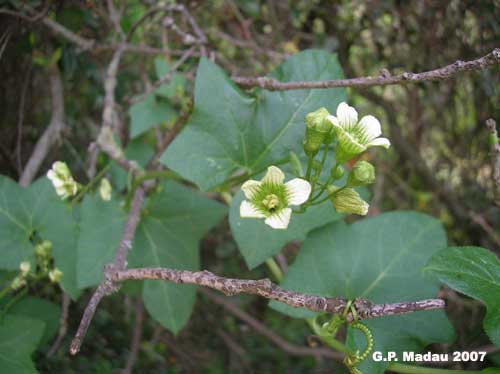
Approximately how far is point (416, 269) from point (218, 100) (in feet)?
2.11

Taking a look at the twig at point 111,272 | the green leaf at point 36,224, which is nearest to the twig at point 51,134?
the green leaf at point 36,224

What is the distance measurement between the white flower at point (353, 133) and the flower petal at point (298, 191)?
0.28 feet

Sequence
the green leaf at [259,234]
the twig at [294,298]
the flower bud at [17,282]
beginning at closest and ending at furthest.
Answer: the twig at [294,298] < the green leaf at [259,234] < the flower bud at [17,282]

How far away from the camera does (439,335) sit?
1174 mm

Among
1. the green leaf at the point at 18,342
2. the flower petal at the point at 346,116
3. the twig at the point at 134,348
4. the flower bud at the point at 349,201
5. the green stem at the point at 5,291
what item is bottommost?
the twig at the point at 134,348

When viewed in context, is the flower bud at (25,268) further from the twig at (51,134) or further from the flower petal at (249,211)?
the flower petal at (249,211)

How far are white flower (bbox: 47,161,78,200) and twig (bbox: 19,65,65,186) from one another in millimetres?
260

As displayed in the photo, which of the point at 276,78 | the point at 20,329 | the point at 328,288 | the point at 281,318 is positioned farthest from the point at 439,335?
the point at 281,318

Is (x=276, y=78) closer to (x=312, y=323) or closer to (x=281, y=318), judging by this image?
(x=312, y=323)

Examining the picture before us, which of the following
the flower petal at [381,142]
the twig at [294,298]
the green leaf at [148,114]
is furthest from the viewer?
the green leaf at [148,114]

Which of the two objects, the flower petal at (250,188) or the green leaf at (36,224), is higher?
the flower petal at (250,188)

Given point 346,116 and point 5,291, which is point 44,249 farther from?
point 346,116

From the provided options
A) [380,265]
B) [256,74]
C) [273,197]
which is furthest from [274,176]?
[256,74]

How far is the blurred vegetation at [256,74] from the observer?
1.66m
